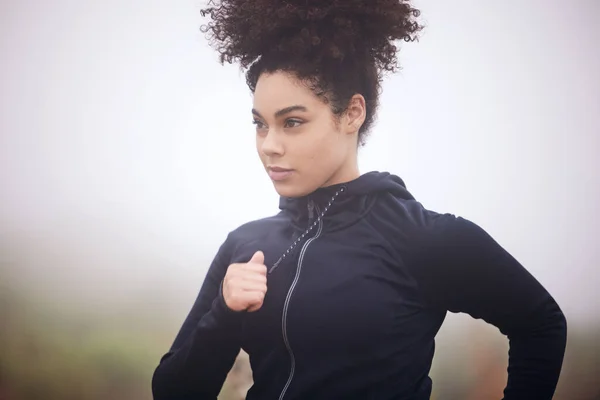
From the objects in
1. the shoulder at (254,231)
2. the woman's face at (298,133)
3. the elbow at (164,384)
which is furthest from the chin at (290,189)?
the elbow at (164,384)

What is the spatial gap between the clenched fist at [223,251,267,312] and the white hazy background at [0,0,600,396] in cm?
35

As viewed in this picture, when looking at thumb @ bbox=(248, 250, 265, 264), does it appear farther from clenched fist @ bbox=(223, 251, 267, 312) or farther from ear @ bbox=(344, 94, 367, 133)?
ear @ bbox=(344, 94, 367, 133)

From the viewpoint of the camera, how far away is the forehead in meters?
0.93

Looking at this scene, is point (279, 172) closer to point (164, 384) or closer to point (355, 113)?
point (355, 113)

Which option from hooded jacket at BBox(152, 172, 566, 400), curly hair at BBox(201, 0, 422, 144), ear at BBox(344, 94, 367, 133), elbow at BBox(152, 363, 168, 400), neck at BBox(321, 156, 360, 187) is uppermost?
curly hair at BBox(201, 0, 422, 144)

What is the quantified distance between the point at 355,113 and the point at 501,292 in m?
0.43

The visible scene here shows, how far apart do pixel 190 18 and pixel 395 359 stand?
99cm

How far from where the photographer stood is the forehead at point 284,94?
0.93 metres

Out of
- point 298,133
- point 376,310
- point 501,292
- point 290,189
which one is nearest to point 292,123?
point 298,133

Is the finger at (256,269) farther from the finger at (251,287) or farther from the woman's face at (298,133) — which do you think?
the woman's face at (298,133)

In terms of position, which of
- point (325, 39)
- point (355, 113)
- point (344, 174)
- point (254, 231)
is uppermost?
point (325, 39)

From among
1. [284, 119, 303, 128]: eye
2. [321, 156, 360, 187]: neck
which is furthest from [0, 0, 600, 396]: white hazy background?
[284, 119, 303, 128]: eye

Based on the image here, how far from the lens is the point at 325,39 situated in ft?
3.09

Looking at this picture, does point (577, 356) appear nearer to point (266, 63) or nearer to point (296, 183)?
point (296, 183)
